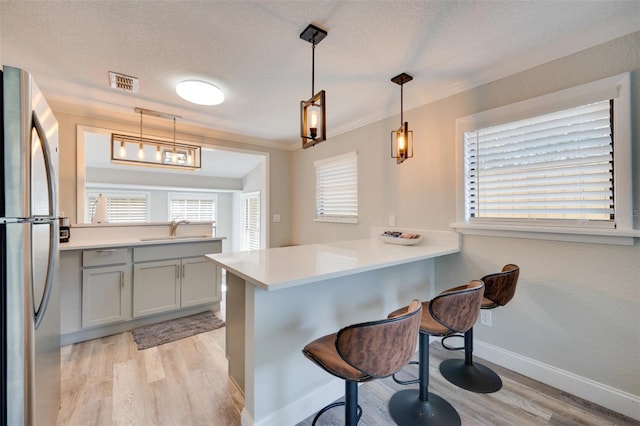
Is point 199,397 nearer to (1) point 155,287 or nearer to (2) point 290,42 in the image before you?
(1) point 155,287

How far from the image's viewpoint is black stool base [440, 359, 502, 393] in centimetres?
193

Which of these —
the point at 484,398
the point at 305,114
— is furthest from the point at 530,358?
the point at 305,114

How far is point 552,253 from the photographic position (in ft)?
6.39

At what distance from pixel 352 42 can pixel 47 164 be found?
1881 millimetres

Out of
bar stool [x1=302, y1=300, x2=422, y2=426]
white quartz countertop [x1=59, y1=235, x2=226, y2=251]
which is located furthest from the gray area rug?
bar stool [x1=302, y1=300, x2=422, y2=426]

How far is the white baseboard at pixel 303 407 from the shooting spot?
4.97ft

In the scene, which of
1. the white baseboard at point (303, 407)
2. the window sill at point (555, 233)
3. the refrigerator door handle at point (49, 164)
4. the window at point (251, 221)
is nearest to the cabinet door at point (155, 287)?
the refrigerator door handle at point (49, 164)

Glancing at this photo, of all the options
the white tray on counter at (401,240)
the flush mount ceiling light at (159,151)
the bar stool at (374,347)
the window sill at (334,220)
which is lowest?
the bar stool at (374,347)

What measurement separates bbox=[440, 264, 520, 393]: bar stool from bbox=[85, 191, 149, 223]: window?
6.47m

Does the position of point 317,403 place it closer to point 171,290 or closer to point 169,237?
point 171,290

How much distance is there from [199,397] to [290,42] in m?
2.52

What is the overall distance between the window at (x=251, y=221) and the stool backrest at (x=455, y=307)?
491 centimetres

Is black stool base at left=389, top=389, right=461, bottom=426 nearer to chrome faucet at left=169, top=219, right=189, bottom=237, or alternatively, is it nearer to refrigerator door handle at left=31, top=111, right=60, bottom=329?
refrigerator door handle at left=31, top=111, right=60, bottom=329

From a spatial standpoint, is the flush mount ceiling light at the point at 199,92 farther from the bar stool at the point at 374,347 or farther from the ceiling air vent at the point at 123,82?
the bar stool at the point at 374,347
